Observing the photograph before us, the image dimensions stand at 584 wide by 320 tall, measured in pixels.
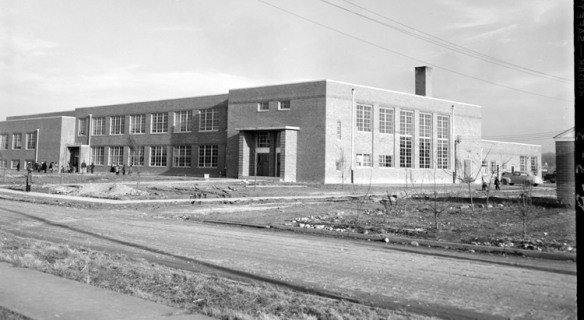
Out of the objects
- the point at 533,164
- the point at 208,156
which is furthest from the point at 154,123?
the point at 533,164

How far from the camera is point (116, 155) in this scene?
73062 millimetres

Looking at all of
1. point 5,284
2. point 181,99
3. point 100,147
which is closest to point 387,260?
point 5,284

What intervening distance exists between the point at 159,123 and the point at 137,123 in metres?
4.84

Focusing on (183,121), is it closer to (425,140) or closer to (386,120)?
(386,120)

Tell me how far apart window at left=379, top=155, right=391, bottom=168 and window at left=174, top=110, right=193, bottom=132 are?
25.7 m

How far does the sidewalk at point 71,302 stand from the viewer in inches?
201

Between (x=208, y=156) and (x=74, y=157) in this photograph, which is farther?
(x=74, y=157)

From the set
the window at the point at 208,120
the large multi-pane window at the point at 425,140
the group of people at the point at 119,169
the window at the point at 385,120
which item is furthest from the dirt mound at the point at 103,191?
the large multi-pane window at the point at 425,140

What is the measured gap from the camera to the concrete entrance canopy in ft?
167

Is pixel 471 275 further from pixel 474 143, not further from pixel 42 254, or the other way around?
pixel 474 143

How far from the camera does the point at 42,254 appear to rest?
29.6 ft

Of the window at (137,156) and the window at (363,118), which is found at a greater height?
the window at (363,118)

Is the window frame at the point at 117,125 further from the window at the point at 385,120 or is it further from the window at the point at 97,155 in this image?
the window at the point at 385,120

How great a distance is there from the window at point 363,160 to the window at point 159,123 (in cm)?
2844
